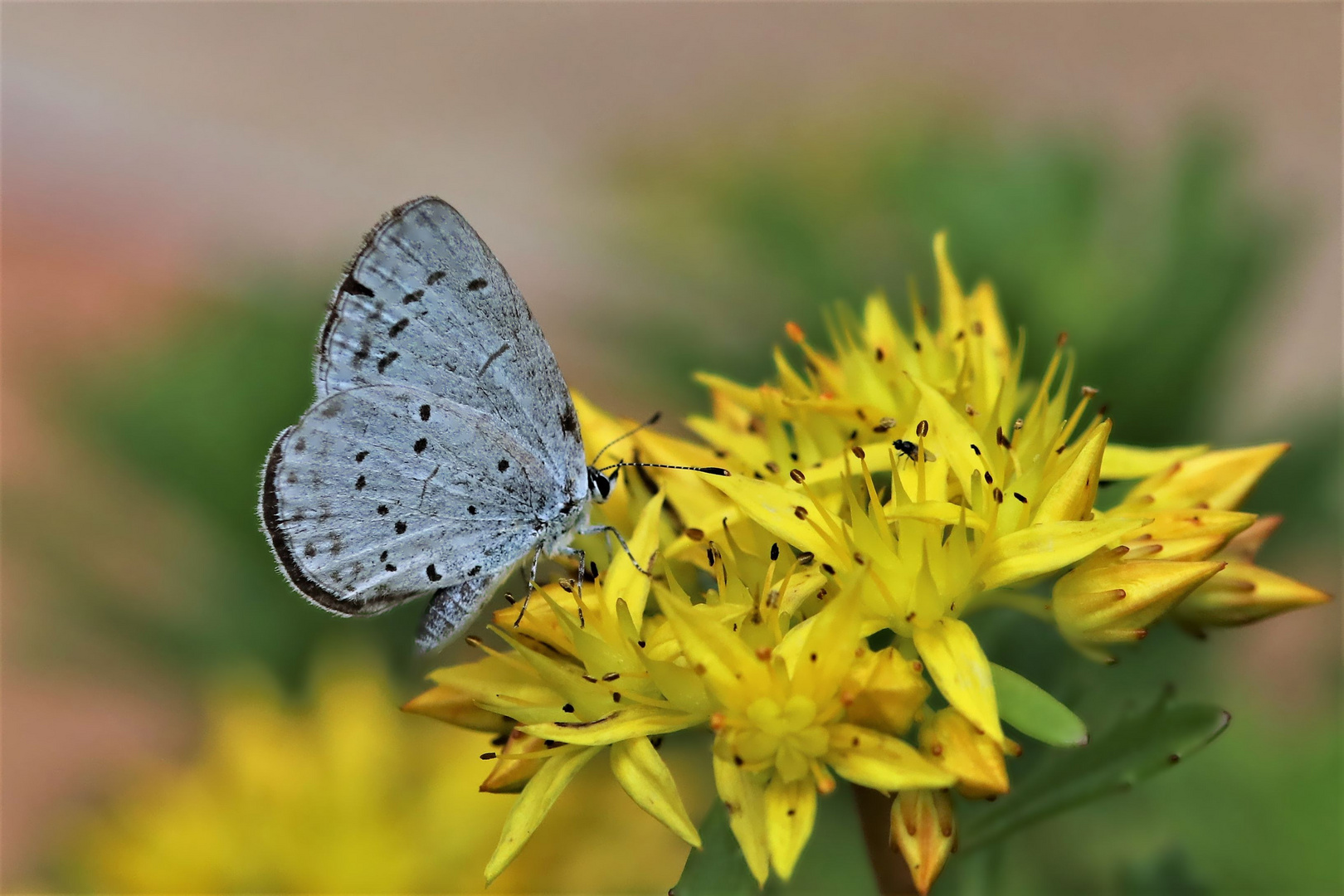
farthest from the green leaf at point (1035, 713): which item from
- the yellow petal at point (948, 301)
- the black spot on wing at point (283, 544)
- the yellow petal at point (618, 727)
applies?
the black spot on wing at point (283, 544)

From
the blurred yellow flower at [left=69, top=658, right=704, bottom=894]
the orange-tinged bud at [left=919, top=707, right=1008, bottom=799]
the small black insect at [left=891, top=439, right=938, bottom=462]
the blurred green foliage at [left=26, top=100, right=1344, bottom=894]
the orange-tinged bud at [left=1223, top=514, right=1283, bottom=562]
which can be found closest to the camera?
the orange-tinged bud at [left=919, top=707, right=1008, bottom=799]

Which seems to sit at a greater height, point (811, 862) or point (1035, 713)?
point (1035, 713)

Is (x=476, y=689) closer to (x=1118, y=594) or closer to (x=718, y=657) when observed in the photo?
(x=718, y=657)

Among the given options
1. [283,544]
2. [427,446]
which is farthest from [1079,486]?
[283,544]

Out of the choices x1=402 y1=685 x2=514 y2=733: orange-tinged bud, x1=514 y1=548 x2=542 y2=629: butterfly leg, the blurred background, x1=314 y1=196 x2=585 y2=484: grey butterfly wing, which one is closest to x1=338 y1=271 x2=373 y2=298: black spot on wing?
x1=314 y1=196 x2=585 y2=484: grey butterfly wing

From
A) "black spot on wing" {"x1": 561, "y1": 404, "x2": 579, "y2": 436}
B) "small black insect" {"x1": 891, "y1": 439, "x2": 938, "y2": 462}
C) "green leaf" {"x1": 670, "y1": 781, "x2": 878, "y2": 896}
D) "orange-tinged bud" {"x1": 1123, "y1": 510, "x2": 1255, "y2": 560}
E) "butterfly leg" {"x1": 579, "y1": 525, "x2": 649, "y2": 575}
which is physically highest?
"small black insect" {"x1": 891, "y1": 439, "x2": 938, "y2": 462}

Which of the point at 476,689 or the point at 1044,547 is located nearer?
the point at 1044,547

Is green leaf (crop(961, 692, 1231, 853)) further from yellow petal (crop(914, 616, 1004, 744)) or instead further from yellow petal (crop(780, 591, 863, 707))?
yellow petal (crop(780, 591, 863, 707))

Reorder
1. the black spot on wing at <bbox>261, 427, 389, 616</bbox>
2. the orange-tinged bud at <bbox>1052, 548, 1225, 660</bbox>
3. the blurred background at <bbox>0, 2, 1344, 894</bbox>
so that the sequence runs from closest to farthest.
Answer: the orange-tinged bud at <bbox>1052, 548, 1225, 660</bbox>
the black spot on wing at <bbox>261, 427, 389, 616</bbox>
the blurred background at <bbox>0, 2, 1344, 894</bbox>

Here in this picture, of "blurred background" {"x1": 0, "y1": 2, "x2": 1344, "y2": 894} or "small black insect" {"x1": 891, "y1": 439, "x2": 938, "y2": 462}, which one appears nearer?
"small black insect" {"x1": 891, "y1": 439, "x2": 938, "y2": 462}
